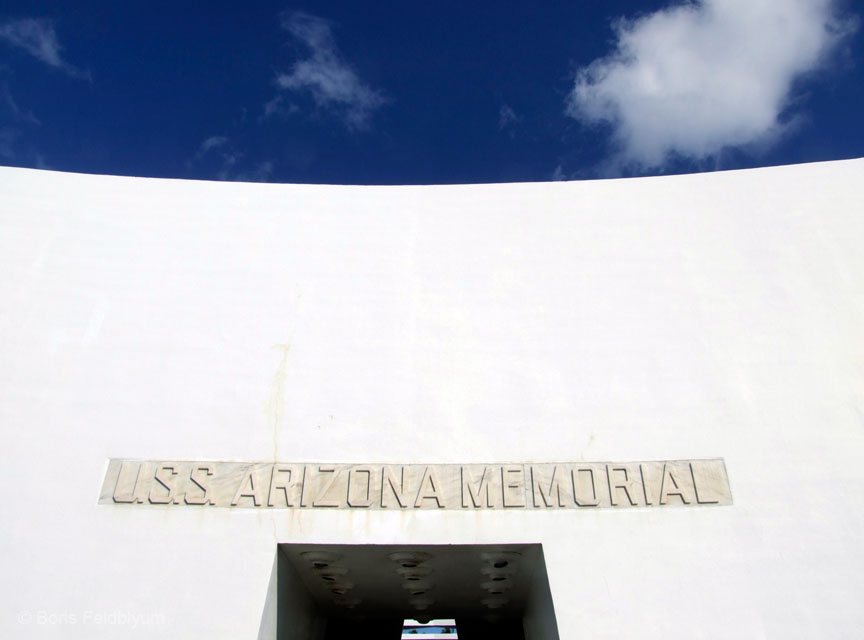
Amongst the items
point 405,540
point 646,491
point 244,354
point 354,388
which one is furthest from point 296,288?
point 646,491

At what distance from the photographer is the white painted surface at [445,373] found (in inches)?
196

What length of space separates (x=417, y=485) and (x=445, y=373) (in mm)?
1083

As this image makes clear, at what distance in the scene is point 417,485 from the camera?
5430mm

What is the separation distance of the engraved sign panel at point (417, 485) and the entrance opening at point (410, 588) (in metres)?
0.37

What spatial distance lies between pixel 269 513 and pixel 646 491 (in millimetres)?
3055

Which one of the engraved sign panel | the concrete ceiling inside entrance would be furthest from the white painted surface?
the concrete ceiling inside entrance

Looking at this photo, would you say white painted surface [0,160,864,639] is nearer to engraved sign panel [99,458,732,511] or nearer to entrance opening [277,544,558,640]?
engraved sign panel [99,458,732,511]

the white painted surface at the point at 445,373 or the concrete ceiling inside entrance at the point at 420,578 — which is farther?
the concrete ceiling inside entrance at the point at 420,578

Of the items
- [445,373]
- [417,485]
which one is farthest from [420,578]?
[445,373]

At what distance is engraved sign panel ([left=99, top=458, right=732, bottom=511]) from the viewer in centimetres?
532

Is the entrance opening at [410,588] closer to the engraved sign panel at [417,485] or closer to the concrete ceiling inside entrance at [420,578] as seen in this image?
the concrete ceiling inside entrance at [420,578]

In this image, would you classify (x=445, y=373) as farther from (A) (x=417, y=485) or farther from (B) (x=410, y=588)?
(B) (x=410, y=588)

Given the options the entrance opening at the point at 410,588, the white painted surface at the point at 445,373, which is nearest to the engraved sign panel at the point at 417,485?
the white painted surface at the point at 445,373

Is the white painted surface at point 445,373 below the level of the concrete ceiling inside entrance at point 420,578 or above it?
above
